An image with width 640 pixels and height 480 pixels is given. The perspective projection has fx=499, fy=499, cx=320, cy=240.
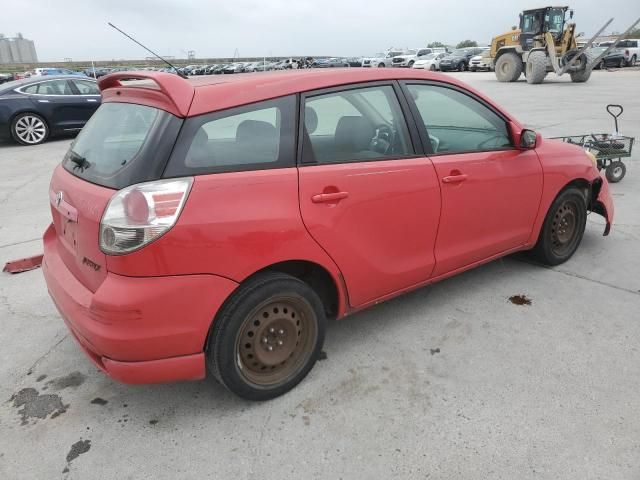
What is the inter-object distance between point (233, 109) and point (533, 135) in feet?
7.20

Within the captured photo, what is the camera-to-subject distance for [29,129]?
1070cm

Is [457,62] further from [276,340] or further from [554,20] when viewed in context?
[276,340]

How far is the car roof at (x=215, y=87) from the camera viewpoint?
7.41 ft

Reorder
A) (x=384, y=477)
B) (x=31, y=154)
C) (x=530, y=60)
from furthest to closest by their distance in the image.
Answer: (x=530, y=60) < (x=31, y=154) < (x=384, y=477)

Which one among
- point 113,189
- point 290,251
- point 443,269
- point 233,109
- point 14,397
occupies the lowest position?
point 14,397

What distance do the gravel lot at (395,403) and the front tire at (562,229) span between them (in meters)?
0.26

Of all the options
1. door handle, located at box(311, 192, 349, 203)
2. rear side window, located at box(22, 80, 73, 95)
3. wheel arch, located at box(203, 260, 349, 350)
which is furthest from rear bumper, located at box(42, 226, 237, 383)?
rear side window, located at box(22, 80, 73, 95)

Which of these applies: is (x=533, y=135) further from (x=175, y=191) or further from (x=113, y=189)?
(x=113, y=189)

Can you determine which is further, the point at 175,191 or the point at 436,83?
the point at 436,83

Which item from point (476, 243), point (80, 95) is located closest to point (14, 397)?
point (476, 243)

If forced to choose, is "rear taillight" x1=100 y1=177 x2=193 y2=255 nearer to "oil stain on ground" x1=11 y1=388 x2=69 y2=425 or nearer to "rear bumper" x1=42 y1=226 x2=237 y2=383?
"rear bumper" x1=42 y1=226 x2=237 y2=383

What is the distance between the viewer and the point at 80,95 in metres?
11.1

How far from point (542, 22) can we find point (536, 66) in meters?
1.88

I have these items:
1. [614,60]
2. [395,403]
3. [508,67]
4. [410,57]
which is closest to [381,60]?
[410,57]
